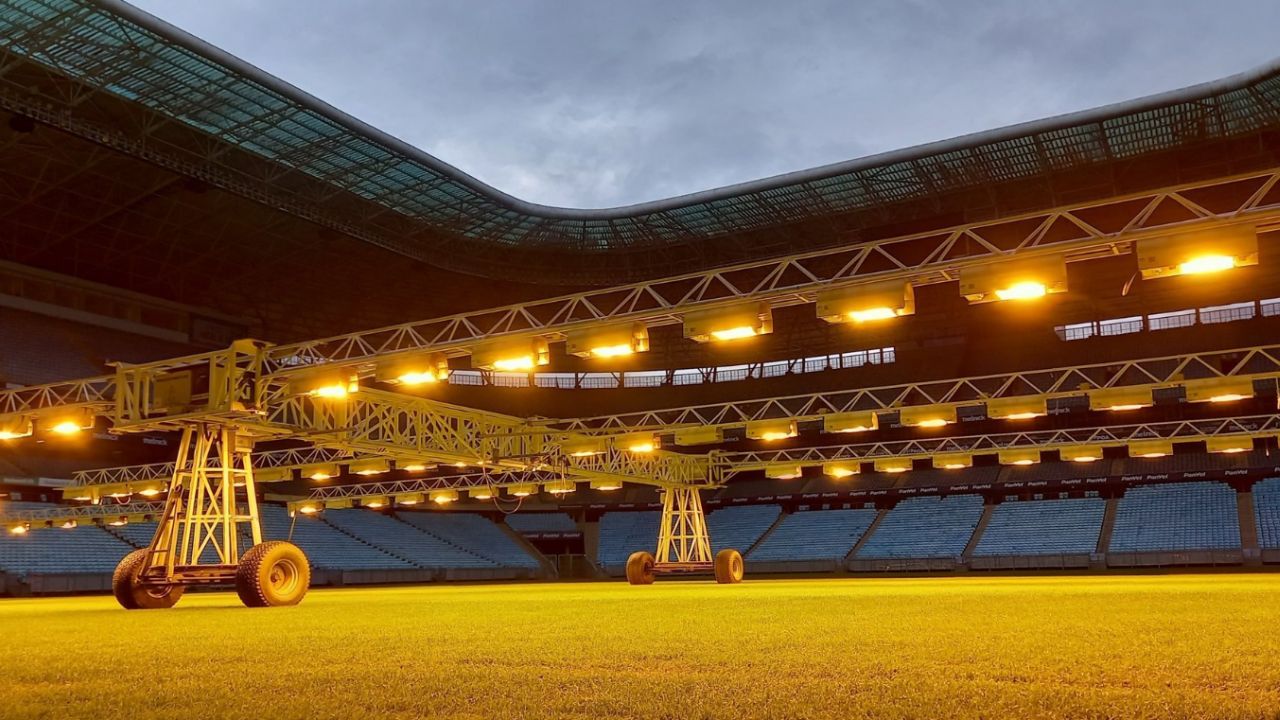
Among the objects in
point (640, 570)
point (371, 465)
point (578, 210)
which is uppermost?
point (578, 210)

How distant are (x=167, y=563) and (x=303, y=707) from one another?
55.9ft

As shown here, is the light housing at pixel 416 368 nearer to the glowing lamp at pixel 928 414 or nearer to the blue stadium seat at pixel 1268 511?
the glowing lamp at pixel 928 414

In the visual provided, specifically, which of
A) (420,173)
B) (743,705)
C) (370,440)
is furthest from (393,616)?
(420,173)

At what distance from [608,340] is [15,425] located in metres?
20.6

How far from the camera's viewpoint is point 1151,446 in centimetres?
3888

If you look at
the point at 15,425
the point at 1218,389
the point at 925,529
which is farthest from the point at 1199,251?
the point at 925,529

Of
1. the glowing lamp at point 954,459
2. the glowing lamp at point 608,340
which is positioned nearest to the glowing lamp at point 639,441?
the glowing lamp at point 954,459

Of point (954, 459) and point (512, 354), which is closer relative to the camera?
point (512, 354)

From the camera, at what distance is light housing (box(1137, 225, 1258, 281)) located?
13.8 m

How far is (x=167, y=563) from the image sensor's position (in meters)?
21.5

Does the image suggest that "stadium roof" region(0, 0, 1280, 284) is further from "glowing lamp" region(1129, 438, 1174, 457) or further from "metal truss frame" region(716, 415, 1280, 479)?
"glowing lamp" region(1129, 438, 1174, 457)

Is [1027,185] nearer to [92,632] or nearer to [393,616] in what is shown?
[393,616]

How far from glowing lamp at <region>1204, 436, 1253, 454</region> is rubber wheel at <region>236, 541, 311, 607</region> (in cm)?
3196

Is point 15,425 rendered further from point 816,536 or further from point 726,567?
point 816,536
